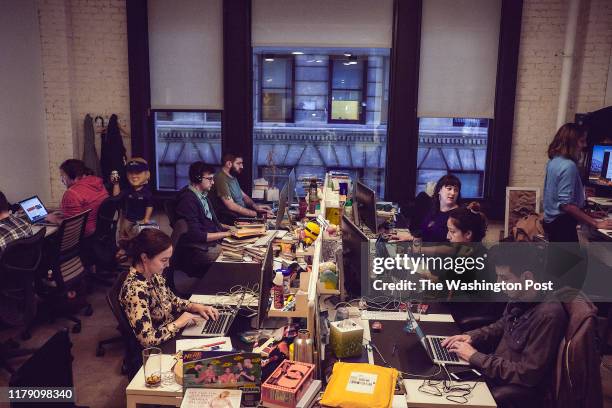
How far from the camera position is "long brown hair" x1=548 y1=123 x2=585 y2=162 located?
4.60 meters

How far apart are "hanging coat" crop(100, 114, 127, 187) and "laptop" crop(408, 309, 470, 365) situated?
480cm

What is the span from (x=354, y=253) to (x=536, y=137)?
4402 mm

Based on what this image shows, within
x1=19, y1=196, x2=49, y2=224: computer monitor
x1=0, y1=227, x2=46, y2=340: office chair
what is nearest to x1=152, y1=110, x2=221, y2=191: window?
x1=19, y1=196, x2=49, y2=224: computer monitor

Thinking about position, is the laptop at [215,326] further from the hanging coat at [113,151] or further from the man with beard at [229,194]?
the hanging coat at [113,151]

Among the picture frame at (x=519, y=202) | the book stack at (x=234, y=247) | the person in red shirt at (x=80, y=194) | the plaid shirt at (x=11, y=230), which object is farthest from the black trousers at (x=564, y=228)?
the plaid shirt at (x=11, y=230)

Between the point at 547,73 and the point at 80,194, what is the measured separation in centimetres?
542

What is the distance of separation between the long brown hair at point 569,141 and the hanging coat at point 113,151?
4.83 m

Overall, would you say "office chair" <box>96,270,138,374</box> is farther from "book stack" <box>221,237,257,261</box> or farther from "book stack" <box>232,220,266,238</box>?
"book stack" <box>232,220,266,238</box>

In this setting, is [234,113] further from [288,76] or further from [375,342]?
[375,342]

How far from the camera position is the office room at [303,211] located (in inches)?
102

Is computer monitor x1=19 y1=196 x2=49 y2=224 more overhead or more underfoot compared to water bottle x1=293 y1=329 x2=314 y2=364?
more underfoot

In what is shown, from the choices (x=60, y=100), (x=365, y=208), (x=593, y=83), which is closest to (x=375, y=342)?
(x=365, y=208)

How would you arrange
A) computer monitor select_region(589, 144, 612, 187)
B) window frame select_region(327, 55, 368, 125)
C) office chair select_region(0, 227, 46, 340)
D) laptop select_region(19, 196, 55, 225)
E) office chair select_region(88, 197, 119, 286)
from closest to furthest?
office chair select_region(0, 227, 46, 340) → office chair select_region(88, 197, 119, 286) → laptop select_region(19, 196, 55, 225) → computer monitor select_region(589, 144, 612, 187) → window frame select_region(327, 55, 368, 125)

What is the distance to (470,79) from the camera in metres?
6.66
